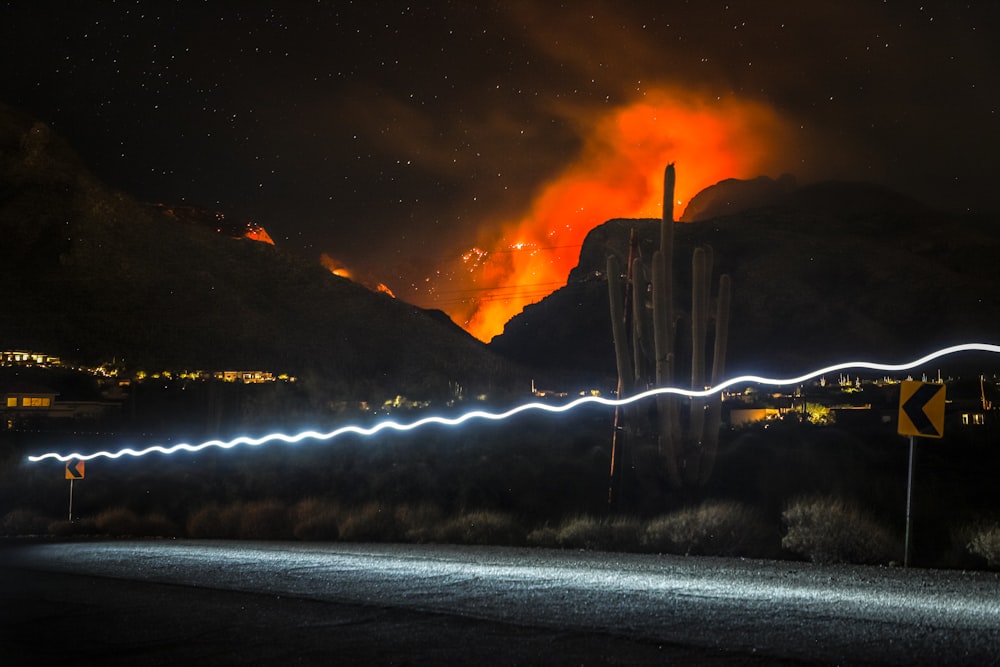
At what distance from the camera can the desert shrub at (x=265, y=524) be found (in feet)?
64.9

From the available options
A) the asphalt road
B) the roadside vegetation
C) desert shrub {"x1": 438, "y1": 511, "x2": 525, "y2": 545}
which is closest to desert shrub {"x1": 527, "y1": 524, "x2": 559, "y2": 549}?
the roadside vegetation

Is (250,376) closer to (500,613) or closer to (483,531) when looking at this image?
(483,531)

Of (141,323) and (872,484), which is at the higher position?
(141,323)

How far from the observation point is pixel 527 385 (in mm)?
71688

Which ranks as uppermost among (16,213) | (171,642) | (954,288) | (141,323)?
(16,213)

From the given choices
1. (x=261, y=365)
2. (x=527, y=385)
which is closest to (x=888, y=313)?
(x=527, y=385)

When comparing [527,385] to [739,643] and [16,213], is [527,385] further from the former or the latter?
[739,643]

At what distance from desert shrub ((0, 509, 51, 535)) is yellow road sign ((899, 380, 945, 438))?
2009 cm

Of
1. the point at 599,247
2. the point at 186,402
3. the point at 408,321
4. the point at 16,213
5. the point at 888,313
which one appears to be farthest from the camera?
the point at 599,247

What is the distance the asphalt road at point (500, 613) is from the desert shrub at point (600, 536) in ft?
5.99

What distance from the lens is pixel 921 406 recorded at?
12.7 metres

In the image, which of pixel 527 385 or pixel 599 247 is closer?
pixel 527 385

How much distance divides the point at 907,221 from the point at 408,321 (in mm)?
77783

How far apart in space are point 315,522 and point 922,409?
11410 mm
